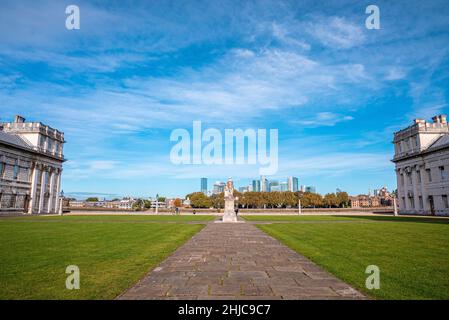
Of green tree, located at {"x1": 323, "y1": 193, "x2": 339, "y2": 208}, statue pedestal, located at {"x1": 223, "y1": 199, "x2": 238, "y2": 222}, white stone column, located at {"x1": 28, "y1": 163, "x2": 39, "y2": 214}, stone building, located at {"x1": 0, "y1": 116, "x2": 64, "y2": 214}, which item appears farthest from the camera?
green tree, located at {"x1": 323, "y1": 193, "x2": 339, "y2": 208}

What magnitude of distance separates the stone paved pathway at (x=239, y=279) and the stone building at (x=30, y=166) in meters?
51.5

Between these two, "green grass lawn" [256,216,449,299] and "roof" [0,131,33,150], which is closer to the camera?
"green grass lawn" [256,216,449,299]

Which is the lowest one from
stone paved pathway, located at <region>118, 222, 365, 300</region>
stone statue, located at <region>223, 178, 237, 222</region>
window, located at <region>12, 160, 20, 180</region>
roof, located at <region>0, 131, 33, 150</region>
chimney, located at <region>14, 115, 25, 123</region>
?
stone paved pathway, located at <region>118, 222, 365, 300</region>

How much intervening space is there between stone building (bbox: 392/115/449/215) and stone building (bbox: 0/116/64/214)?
75.7 metres

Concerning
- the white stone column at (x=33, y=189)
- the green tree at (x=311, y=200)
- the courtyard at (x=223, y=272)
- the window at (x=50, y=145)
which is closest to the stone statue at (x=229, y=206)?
the courtyard at (x=223, y=272)

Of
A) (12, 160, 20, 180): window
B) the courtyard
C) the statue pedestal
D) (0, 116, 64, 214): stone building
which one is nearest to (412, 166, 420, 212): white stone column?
the statue pedestal

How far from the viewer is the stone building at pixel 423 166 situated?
1954 inches

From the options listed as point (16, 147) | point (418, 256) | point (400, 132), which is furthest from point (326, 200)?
point (418, 256)

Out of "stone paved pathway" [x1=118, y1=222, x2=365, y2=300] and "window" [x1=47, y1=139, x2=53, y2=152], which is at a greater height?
"window" [x1=47, y1=139, x2=53, y2=152]

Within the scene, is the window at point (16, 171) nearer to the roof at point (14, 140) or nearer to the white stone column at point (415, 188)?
the roof at point (14, 140)

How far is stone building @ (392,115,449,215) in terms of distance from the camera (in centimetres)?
4962

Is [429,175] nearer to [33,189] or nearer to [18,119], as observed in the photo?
[33,189]

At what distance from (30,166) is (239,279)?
60.0 meters

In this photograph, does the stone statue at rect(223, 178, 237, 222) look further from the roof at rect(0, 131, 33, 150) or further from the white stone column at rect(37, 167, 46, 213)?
the white stone column at rect(37, 167, 46, 213)
